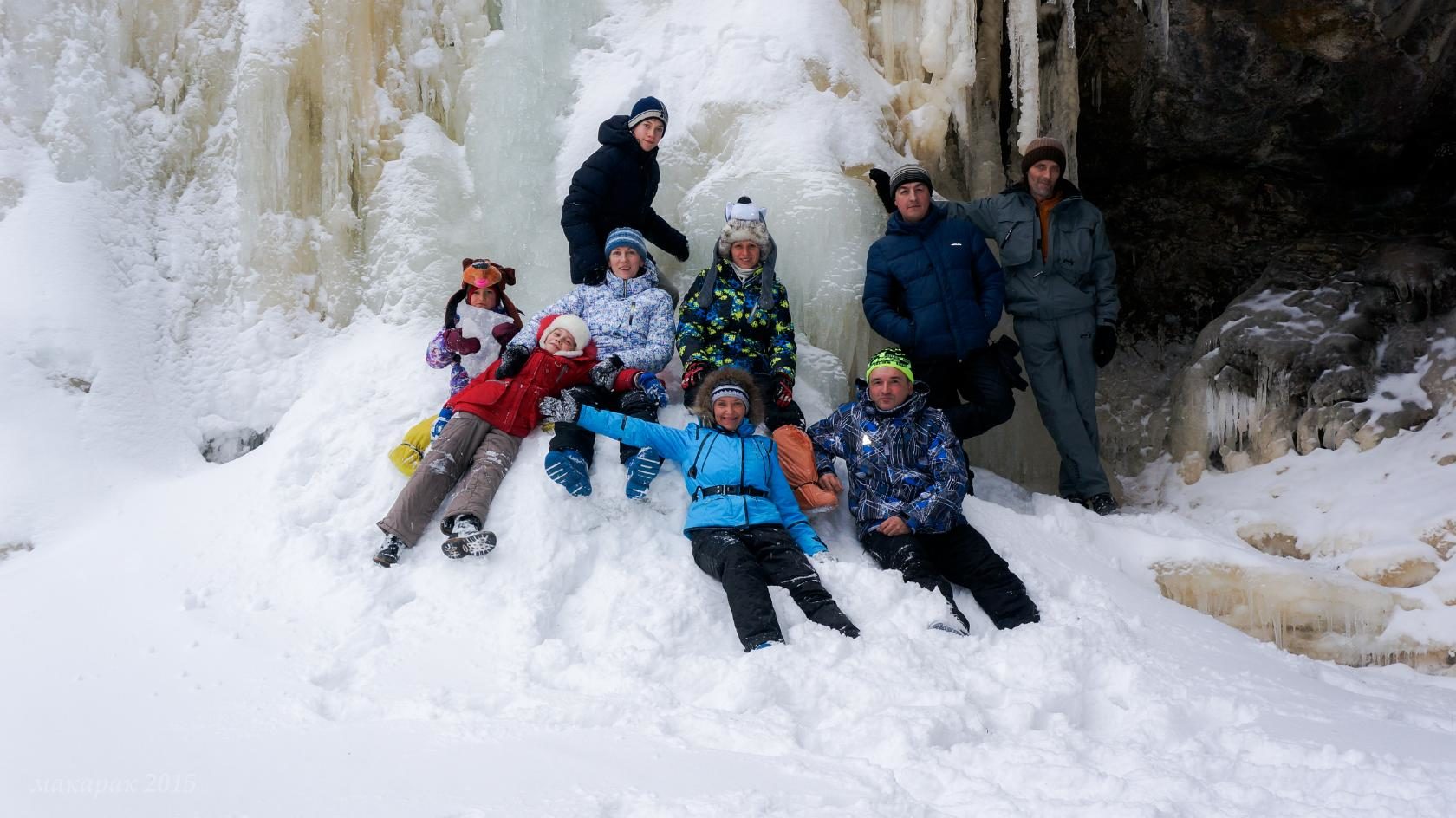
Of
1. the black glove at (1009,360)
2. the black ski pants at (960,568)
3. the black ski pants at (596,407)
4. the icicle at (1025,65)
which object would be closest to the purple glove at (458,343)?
the black ski pants at (596,407)

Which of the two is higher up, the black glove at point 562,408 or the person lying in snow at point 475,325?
the person lying in snow at point 475,325

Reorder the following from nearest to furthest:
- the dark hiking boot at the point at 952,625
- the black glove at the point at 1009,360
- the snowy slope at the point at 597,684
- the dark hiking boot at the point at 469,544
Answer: the snowy slope at the point at 597,684 < the dark hiking boot at the point at 952,625 < the dark hiking boot at the point at 469,544 < the black glove at the point at 1009,360

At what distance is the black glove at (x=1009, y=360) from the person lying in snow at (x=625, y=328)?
1673 millimetres

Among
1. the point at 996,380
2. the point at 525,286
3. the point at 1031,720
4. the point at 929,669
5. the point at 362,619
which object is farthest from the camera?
the point at 525,286

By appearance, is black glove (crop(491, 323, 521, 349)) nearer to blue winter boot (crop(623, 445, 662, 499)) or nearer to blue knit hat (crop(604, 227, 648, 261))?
blue knit hat (crop(604, 227, 648, 261))

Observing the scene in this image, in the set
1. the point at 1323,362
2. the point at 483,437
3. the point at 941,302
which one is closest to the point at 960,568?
the point at 941,302

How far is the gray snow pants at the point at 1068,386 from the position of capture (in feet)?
18.0

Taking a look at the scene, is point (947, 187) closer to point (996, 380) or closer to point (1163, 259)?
point (996, 380)

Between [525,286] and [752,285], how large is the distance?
5.05 ft

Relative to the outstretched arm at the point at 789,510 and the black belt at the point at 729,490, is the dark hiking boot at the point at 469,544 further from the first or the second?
the outstretched arm at the point at 789,510

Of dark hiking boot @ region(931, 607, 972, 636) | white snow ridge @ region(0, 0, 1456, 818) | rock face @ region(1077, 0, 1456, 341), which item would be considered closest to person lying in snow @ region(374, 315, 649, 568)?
white snow ridge @ region(0, 0, 1456, 818)

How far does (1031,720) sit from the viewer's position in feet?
10.3

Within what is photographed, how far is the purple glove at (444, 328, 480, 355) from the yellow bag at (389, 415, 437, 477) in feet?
1.52

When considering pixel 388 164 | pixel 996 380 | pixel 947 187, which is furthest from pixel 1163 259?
pixel 388 164
